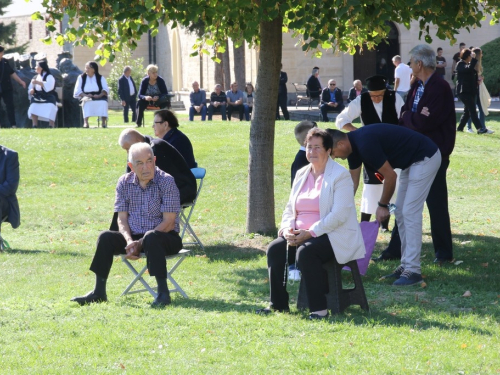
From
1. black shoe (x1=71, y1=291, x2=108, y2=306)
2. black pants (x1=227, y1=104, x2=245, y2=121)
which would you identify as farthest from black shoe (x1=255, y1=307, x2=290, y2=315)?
black pants (x1=227, y1=104, x2=245, y2=121)

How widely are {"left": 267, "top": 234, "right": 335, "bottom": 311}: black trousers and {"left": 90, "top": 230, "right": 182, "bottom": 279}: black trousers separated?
3.36ft

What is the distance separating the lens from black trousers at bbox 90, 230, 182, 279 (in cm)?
733

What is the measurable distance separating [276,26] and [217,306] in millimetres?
4573

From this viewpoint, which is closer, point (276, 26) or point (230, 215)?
point (276, 26)

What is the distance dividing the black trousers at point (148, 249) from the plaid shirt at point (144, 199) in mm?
137

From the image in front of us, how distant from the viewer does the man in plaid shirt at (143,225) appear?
735 cm

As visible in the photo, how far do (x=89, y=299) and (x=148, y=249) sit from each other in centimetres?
68

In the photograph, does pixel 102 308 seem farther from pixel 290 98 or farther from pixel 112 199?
pixel 290 98

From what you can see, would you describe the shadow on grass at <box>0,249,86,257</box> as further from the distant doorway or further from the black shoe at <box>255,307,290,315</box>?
the distant doorway

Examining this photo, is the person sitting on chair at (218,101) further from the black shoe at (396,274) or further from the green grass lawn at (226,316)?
the black shoe at (396,274)

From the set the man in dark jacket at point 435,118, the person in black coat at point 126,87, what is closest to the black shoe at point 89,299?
the man in dark jacket at point 435,118

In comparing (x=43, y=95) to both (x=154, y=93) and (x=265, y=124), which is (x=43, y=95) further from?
(x=265, y=124)

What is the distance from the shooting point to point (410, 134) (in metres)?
7.81

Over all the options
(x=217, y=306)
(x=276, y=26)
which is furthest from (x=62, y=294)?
(x=276, y=26)
